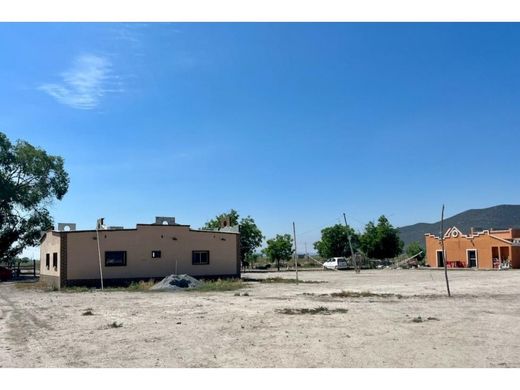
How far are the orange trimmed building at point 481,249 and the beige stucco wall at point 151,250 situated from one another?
34327 millimetres

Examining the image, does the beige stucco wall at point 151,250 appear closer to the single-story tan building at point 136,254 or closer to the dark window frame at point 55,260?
the single-story tan building at point 136,254

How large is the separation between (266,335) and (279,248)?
62.3 meters

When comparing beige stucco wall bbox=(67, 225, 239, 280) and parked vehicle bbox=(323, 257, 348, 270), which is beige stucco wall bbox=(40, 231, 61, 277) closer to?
beige stucco wall bbox=(67, 225, 239, 280)

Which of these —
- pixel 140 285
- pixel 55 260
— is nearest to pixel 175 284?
pixel 140 285

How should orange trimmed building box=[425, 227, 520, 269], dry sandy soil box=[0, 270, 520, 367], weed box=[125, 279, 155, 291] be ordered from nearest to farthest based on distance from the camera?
1. dry sandy soil box=[0, 270, 520, 367]
2. weed box=[125, 279, 155, 291]
3. orange trimmed building box=[425, 227, 520, 269]

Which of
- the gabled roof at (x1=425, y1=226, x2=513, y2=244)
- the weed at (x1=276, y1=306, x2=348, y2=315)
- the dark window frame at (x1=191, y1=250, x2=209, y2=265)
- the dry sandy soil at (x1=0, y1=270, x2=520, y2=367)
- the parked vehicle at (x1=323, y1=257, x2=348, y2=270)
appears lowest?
the parked vehicle at (x1=323, y1=257, x2=348, y2=270)

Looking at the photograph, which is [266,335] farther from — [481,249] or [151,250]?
[481,249]

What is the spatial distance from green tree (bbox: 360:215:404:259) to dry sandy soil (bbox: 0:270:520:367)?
5736cm

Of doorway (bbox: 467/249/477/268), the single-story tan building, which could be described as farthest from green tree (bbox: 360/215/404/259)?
the single-story tan building

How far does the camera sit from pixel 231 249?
4025cm

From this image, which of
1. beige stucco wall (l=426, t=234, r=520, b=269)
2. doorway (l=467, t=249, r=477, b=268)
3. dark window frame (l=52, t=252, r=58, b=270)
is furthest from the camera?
doorway (l=467, t=249, r=477, b=268)

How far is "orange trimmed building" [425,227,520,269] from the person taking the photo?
57719mm

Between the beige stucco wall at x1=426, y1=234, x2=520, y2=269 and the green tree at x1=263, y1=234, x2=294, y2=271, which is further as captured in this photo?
the green tree at x1=263, y1=234, x2=294, y2=271
